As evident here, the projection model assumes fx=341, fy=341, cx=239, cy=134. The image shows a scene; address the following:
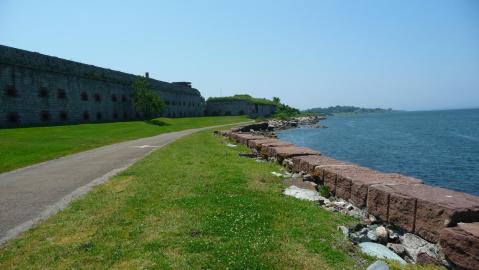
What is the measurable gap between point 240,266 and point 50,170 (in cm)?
1158

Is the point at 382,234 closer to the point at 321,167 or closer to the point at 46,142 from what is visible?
the point at 321,167

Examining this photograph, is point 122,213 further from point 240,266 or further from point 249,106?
point 249,106

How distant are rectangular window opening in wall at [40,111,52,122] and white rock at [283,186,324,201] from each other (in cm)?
3380

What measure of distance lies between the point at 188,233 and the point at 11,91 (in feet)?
109

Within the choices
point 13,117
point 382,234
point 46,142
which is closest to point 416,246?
point 382,234

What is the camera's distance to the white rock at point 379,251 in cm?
508

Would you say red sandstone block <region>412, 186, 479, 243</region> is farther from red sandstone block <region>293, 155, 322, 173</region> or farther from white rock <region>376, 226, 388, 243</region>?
red sandstone block <region>293, 155, 322, 173</region>

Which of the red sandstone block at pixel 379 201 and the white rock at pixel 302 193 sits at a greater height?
the red sandstone block at pixel 379 201

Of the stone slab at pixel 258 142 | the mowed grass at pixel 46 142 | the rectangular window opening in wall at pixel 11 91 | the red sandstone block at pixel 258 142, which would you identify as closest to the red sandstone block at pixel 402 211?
the stone slab at pixel 258 142

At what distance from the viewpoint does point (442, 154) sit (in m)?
28.0

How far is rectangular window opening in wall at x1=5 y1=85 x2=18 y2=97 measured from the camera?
102ft

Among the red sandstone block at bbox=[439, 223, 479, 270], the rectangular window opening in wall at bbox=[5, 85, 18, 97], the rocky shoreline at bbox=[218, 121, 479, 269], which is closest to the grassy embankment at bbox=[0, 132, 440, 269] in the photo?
the rocky shoreline at bbox=[218, 121, 479, 269]

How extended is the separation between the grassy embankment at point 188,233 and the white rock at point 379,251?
230 mm

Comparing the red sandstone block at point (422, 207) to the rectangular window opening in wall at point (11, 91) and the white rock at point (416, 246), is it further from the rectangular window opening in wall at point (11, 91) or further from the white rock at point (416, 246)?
the rectangular window opening in wall at point (11, 91)
